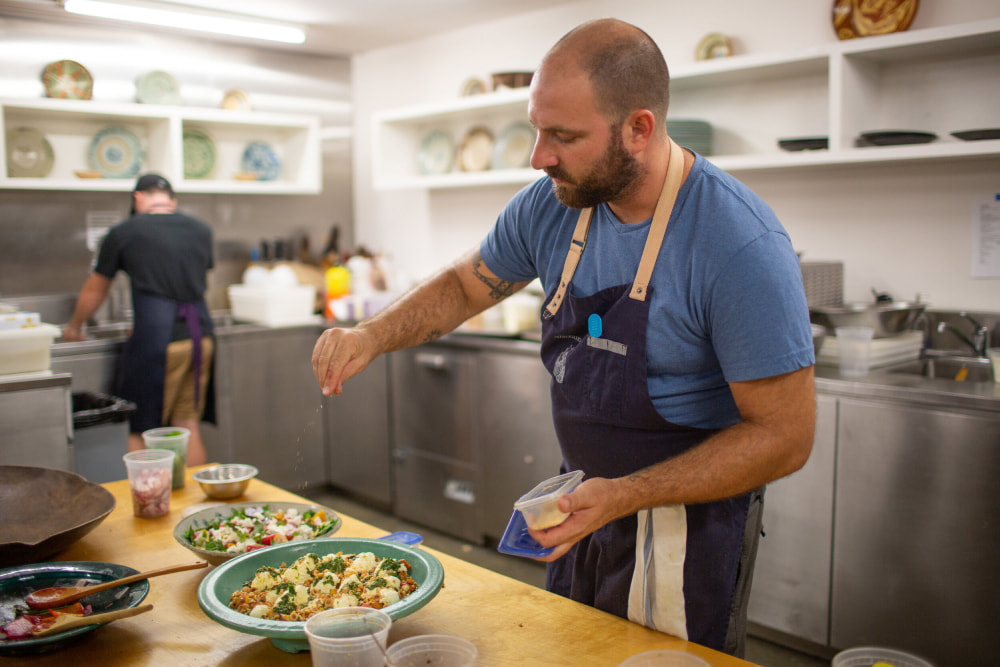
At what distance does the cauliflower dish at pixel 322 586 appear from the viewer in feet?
4.20

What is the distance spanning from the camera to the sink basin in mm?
2963

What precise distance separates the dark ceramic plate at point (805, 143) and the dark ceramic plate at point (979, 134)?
1.50 ft

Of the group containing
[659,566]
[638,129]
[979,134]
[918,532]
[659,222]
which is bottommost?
[918,532]

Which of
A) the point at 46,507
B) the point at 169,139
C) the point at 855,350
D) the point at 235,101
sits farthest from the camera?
the point at 235,101

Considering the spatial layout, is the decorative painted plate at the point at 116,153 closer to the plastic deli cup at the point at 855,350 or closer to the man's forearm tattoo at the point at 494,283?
the man's forearm tattoo at the point at 494,283

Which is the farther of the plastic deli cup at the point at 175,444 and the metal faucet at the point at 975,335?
the metal faucet at the point at 975,335

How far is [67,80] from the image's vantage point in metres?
4.43

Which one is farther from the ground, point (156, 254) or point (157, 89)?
point (157, 89)

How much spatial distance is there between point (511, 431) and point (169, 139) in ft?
8.31

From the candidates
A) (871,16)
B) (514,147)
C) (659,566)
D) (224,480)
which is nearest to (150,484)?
(224,480)

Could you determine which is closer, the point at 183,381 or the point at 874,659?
the point at 874,659

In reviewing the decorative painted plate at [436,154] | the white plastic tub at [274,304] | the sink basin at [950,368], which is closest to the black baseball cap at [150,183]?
the white plastic tub at [274,304]

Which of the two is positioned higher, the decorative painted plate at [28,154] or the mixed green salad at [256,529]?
the decorative painted plate at [28,154]

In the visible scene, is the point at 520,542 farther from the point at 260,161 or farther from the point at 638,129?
the point at 260,161
